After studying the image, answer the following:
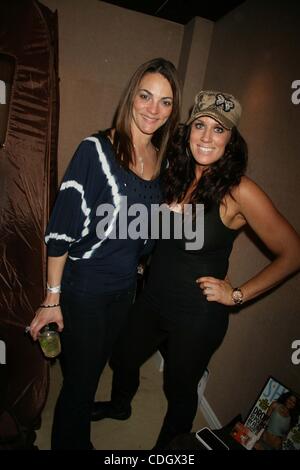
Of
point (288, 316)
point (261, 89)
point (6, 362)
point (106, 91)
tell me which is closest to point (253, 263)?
point (288, 316)

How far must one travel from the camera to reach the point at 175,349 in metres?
A: 1.39

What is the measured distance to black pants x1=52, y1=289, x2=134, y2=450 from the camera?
128 centimetres

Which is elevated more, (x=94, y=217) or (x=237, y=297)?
(x=94, y=217)

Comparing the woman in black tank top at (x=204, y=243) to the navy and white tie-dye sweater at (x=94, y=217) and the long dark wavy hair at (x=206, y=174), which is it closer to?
the long dark wavy hair at (x=206, y=174)

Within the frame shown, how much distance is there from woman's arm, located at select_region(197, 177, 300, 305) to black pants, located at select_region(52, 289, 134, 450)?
39 centimetres

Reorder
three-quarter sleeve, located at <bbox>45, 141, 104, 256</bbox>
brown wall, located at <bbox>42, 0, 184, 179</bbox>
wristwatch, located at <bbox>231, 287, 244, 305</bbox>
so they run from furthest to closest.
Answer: brown wall, located at <bbox>42, 0, 184, 179</bbox> < wristwatch, located at <bbox>231, 287, 244, 305</bbox> < three-quarter sleeve, located at <bbox>45, 141, 104, 256</bbox>

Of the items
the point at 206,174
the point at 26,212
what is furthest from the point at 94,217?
the point at 26,212

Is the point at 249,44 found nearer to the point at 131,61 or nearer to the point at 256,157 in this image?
the point at 256,157

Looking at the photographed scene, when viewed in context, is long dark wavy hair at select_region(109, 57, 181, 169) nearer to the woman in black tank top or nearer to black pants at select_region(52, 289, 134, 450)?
the woman in black tank top
